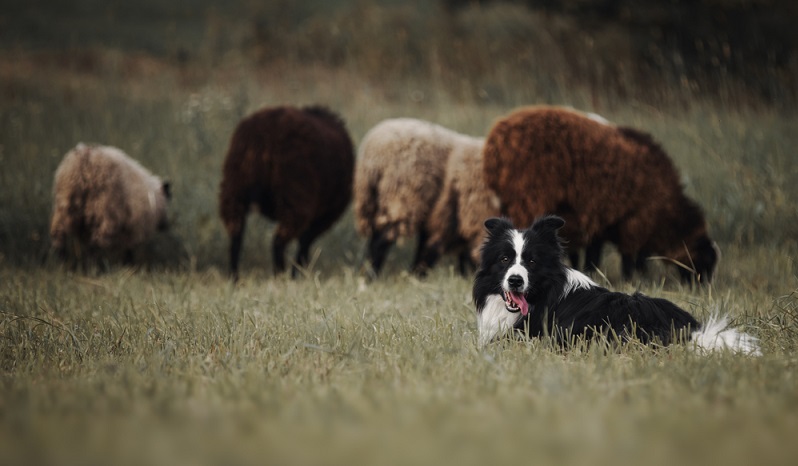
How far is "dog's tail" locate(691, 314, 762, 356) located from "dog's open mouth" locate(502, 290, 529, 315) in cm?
87

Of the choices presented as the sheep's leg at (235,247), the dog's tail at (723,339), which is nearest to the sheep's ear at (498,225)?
the dog's tail at (723,339)

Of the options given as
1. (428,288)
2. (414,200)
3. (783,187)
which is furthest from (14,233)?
(783,187)

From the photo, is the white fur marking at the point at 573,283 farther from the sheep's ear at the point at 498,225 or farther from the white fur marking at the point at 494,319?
the sheep's ear at the point at 498,225

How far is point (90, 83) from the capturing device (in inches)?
515

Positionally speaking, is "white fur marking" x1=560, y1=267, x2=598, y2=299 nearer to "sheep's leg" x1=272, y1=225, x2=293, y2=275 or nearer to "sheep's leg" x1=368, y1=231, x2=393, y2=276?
"sheep's leg" x1=368, y1=231, x2=393, y2=276

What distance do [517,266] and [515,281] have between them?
98 millimetres

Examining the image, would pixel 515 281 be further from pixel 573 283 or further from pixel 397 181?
pixel 397 181

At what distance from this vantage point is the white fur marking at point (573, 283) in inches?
157

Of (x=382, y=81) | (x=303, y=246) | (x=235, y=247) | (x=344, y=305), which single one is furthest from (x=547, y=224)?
(x=382, y=81)

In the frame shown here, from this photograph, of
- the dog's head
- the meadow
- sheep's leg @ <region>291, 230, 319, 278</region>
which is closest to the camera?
the meadow

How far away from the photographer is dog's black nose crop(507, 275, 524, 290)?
12.6ft

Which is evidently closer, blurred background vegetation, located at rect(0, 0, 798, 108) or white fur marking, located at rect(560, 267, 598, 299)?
white fur marking, located at rect(560, 267, 598, 299)

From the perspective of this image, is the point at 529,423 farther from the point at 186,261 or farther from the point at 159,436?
the point at 186,261

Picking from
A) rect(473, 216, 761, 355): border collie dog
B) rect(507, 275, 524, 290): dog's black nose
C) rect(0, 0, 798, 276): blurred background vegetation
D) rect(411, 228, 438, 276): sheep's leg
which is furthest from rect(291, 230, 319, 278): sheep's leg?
rect(507, 275, 524, 290): dog's black nose
